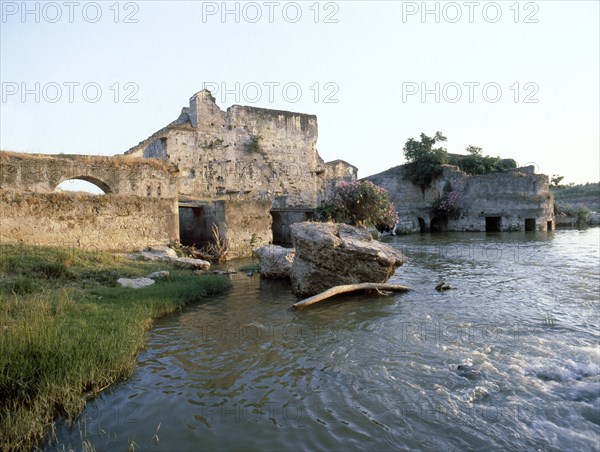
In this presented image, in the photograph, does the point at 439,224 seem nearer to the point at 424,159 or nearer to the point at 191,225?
the point at 424,159

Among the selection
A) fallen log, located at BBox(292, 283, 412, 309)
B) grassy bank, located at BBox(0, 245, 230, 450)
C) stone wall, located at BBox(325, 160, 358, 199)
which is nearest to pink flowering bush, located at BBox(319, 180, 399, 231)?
fallen log, located at BBox(292, 283, 412, 309)

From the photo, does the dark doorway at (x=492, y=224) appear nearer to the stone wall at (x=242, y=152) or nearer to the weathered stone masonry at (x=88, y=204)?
the stone wall at (x=242, y=152)

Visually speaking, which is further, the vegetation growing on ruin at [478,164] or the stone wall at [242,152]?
the vegetation growing on ruin at [478,164]

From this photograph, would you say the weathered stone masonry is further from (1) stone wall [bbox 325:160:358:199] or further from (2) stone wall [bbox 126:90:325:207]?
(1) stone wall [bbox 325:160:358:199]

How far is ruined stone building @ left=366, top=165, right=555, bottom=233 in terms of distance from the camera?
36000mm

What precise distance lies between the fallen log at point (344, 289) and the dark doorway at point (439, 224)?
3060 centimetres

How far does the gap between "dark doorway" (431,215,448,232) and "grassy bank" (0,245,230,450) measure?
32.2m

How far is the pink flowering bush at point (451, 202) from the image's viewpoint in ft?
125

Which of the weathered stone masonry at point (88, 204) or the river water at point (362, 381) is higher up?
the weathered stone masonry at point (88, 204)

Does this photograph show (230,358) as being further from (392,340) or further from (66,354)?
(392,340)

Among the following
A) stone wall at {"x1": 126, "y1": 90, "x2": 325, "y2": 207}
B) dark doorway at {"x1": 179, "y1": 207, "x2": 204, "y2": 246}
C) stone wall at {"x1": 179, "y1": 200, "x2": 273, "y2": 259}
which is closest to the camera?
stone wall at {"x1": 179, "y1": 200, "x2": 273, "y2": 259}

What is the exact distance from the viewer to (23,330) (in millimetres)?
5008

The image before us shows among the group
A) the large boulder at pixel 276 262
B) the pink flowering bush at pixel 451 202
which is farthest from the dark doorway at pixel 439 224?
the large boulder at pixel 276 262

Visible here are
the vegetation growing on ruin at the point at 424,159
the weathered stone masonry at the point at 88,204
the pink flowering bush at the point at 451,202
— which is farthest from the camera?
the vegetation growing on ruin at the point at 424,159
